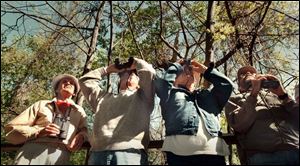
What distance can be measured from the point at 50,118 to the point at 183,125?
1128 millimetres

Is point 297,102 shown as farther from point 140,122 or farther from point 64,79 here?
point 64,79

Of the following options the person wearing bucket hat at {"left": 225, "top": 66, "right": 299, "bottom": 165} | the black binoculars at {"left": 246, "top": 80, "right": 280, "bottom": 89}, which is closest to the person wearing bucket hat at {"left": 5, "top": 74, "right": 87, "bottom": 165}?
the person wearing bucket hat at {"left": 225, "top": 66, "right": 299, "bottom": 165}

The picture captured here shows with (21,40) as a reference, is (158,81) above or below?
below

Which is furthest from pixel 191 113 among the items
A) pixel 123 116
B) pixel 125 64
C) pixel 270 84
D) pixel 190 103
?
pixel 125 64

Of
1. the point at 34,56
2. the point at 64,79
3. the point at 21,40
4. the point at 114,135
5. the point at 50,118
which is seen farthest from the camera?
Answer: the point at 34,56

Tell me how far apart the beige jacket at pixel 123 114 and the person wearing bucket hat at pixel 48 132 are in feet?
0.60

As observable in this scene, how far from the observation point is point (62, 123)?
10.0 ft

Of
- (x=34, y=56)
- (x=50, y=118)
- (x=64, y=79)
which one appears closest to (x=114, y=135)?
(x=50, y=118)

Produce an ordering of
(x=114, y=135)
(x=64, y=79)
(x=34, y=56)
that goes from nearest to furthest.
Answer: (x=114, y=135) → (x=64, y=79) → (x=34, y=56)

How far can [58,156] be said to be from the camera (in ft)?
9.60

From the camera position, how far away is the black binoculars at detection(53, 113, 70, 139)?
9.73 ft

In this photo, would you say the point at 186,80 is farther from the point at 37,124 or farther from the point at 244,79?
the point at 37,124

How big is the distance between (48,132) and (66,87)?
57cm

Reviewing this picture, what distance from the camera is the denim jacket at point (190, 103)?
2913mm
